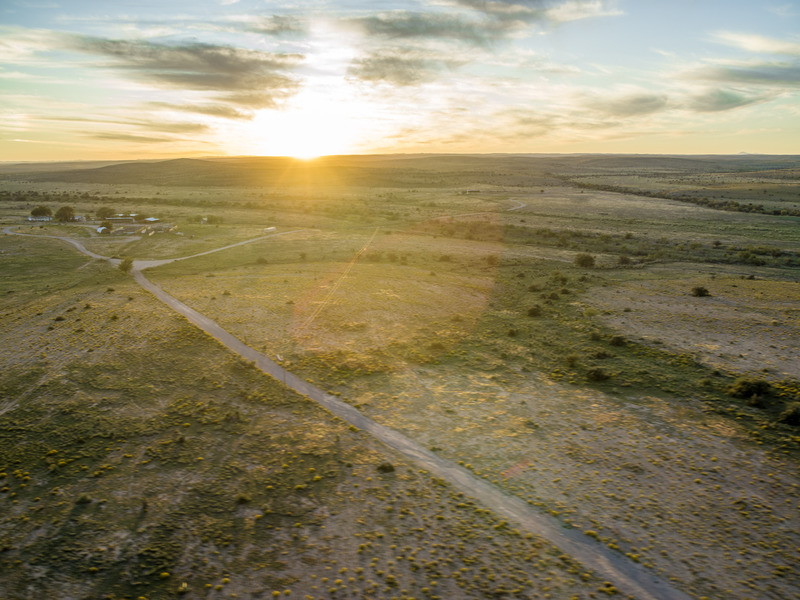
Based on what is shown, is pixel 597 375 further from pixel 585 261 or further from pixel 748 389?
pixel 585 261

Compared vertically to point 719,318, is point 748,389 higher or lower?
lower

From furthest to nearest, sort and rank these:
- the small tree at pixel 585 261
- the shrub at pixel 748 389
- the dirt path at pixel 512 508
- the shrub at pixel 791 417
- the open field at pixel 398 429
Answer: the small tree at pixel 585 261 < the shrub at pixel 748 389 < the shrub at pixel 791 417 < the open field at pixel 398 429 < the dirt path at pixel 512 508

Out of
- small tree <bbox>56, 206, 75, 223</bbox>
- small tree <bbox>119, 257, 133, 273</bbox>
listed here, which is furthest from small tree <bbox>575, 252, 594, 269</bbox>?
small tree <bbox>56, 206, 75, 223</bbox>

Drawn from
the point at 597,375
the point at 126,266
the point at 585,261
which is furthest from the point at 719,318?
the point at 126,266

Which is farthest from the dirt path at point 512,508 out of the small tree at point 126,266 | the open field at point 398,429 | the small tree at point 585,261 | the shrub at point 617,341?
the small tree at point 585,261

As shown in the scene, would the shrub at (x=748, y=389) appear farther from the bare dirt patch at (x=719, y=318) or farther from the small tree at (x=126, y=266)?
the small tree at (x=126, y=266)
